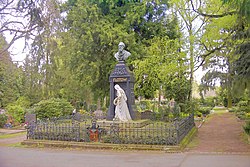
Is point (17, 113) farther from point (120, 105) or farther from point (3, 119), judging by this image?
point (120, 105)

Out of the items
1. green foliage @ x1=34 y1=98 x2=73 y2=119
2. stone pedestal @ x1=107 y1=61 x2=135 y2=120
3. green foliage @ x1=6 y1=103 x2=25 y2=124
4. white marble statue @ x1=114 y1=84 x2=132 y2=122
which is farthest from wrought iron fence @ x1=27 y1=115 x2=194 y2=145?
green foliage @ x1=6 y1=103 x2=25 y2=124

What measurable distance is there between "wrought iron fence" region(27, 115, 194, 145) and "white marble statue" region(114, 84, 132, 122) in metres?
0.90

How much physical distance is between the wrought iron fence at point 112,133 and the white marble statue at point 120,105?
2.96 feet

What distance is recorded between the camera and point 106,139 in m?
12.5

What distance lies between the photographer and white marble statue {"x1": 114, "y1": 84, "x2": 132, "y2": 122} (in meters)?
15.3

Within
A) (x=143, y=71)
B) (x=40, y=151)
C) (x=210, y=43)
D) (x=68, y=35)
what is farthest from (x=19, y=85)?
(x=40, y=151)

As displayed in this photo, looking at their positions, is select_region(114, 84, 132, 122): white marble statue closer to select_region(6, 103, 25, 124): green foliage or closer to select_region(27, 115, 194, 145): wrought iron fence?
select_region(27, 115, 194, 145): wrought iron fence

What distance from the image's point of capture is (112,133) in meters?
12.5

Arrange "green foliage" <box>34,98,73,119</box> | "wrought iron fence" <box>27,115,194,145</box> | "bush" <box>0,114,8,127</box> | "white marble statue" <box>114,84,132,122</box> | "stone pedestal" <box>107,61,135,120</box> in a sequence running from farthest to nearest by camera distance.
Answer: "green foliage" <box>34,98,73,119</box>, "bush" <box>0,114,8,127</box>, "stone pedestal" <box>107,61,135,120</box>, "white marble statue" <box>114,84,132,122</box>, "wrought iron fence" <box>27,115,194,145</box>

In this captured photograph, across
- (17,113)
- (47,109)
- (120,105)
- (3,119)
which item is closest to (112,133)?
(120,105)

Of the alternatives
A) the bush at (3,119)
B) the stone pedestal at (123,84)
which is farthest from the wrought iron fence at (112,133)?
the bush at (3,119)

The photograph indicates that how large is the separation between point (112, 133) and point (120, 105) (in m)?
3.11

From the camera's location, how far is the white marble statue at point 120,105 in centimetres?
1532

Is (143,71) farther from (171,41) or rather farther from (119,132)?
(119,132)
